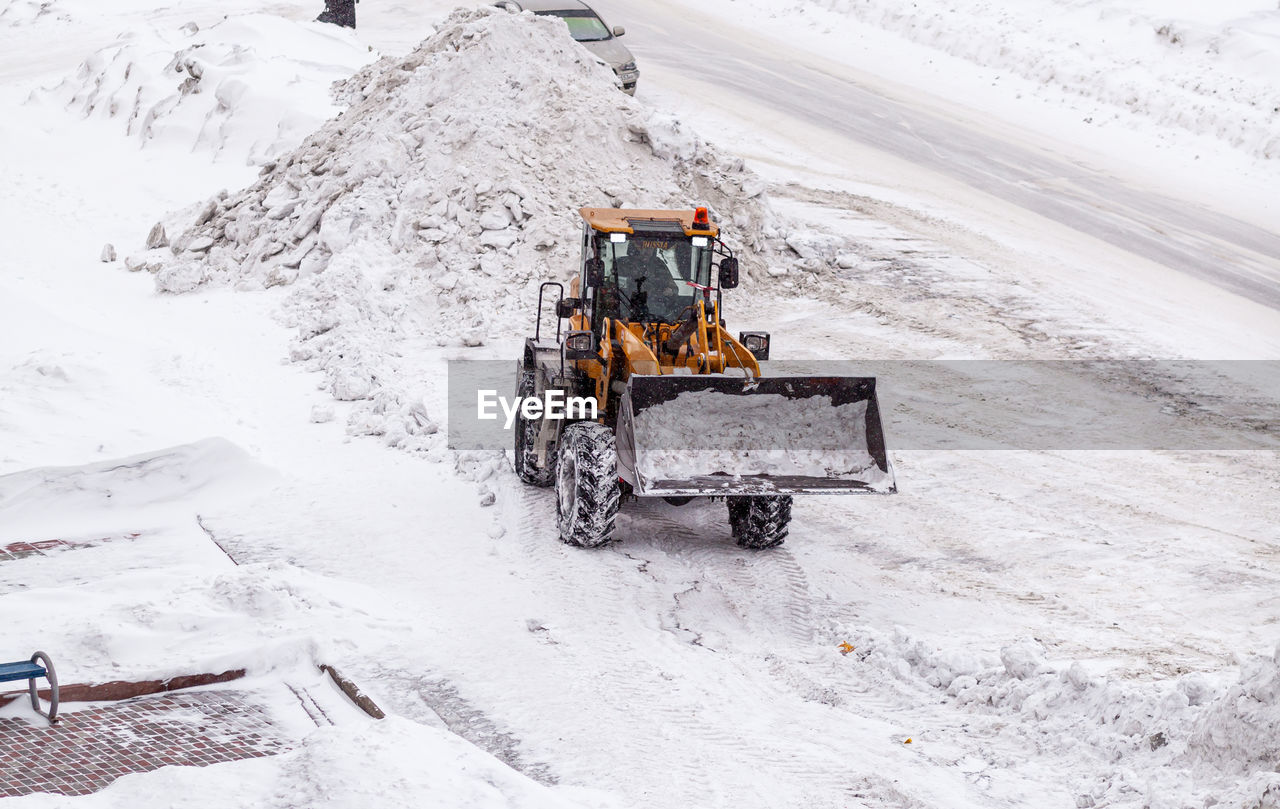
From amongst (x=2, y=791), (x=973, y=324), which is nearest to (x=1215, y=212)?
(x=973, y=324)

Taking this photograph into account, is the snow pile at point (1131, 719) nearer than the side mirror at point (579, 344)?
Yes

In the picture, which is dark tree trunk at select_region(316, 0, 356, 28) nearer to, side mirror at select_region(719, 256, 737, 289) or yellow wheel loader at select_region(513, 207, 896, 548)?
yellow wheel loader at select_region(513, 207, 896, 548)

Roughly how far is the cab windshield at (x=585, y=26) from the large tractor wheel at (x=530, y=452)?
12.6 metres

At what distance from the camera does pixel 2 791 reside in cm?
606

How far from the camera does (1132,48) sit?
1117 inches

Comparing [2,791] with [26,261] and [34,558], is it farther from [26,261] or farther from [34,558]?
[26,261]

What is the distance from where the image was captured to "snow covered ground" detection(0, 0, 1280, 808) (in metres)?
6.65

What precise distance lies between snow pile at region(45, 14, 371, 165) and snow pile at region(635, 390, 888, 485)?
1281cm

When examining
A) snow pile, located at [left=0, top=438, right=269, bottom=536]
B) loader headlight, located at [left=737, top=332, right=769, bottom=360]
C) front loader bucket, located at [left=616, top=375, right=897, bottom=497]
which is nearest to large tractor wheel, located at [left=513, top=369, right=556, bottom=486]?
front loader bucket, located at [left=616, top=375, right=897, bottom=497]

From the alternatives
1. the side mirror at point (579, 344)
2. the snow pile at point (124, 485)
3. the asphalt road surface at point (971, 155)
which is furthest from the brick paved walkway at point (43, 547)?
the asphalt road surface at point (971, 155)

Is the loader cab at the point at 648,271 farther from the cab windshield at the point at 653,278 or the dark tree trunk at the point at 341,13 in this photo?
the dark tree trunk at the point at 341,13

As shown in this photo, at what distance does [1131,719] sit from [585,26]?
1853cm

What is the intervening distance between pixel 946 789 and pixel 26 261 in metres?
15.3

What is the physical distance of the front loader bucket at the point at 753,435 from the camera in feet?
28.9
